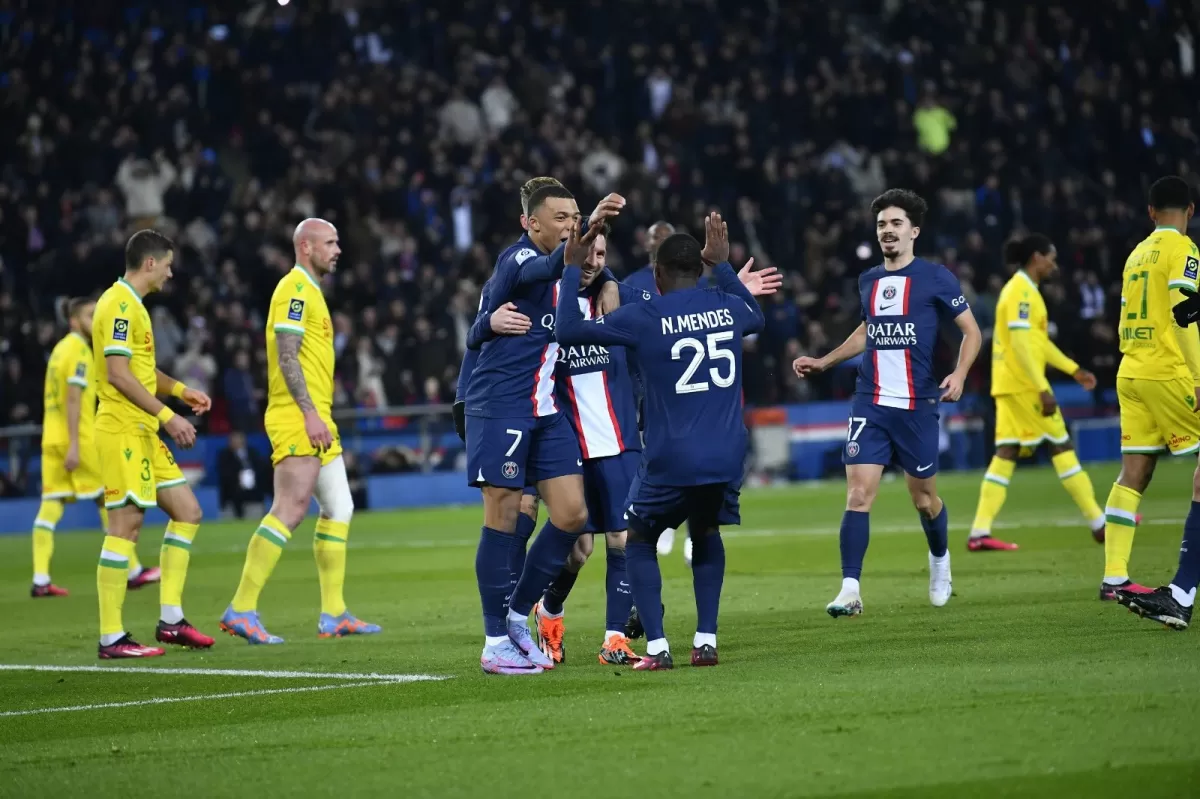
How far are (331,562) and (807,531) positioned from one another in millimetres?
7306

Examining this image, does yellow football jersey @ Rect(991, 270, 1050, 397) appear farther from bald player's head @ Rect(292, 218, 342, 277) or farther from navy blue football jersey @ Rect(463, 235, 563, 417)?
navy blue football jersey @ Rect(463, 235, 563, 417)

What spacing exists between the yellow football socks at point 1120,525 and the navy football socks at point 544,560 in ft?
11.0

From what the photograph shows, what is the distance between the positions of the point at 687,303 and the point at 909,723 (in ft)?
8.38

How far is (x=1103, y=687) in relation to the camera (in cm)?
647

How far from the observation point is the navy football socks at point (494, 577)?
8.10m

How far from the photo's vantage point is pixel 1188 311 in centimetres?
844

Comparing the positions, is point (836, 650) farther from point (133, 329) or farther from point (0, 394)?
point (0, 394)

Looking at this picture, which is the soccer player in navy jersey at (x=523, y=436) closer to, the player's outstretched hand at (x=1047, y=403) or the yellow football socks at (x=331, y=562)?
the yellow football socks at (x=331, y=562)

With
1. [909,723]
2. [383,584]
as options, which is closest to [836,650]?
[909,723]

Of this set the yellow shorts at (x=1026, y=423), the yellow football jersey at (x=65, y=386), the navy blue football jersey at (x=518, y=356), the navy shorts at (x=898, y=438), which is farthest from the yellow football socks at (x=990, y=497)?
the yellow football jersey at (x=65, y=386)

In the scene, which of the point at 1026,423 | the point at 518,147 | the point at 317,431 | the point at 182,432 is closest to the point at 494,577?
the point at 317,431

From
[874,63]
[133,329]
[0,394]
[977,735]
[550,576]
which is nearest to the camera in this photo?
[977,735]

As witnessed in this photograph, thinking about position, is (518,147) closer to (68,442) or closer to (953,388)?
(68,442)

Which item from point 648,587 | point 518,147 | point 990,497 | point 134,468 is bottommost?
point 990,497
